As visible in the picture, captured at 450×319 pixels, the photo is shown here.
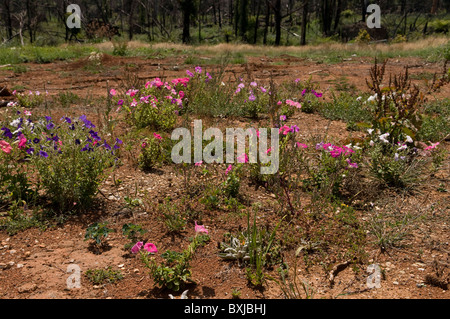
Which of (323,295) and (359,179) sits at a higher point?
(359,179)

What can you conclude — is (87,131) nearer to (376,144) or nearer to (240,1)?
(376,144)

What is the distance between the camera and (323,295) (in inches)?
79.7

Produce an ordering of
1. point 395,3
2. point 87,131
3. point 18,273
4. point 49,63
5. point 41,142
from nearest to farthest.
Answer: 1. point 18,273
2. point 41,142
3. point 87,131
4. point 49,63
5. point 395,3

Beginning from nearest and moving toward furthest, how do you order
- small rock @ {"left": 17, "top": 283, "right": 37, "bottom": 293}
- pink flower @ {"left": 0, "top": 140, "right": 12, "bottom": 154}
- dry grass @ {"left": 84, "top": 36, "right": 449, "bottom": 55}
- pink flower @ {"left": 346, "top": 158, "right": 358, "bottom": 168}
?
small rock @ {"left": 17, "top": 283, "right": 37, "bottom": 293} < pink flower @ {"left": 0, "top": 140, "right": 12, "bottom": 154} < pink flower @ {"left": 346, "top": 158, "right": 358, "bottom": 168} < dry grass @ {"left": 84, "top": 36, "right": 449, "bottom": 55}

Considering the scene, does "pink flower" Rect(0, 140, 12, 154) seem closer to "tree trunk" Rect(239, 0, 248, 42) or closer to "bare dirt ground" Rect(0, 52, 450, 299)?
"bare dirt ground" Rect(0, 52, 450, 299)

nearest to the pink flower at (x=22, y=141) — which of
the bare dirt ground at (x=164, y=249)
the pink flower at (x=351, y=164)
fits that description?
the bare dirt ground at (x=164, y=249)

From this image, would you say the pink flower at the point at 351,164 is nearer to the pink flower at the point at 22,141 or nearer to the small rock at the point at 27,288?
the small rock at the point at 27,288

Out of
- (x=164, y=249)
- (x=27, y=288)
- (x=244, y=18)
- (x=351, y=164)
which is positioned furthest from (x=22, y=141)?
(x=244, y=18)

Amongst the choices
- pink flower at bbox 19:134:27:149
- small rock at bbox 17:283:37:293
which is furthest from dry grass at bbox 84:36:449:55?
small rock at bbox 17:283:37:293

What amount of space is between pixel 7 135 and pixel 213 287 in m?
1.93

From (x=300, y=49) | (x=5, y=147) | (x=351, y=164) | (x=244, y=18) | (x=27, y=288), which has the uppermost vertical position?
(x=244, y=18)

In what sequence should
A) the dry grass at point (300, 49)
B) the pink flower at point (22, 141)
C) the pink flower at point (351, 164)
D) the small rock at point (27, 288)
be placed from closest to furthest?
the small rock at point (27, 288) → the pink flower at point (22, 141) → the pink flower at point (351, 164) → the dry grass at point (300, 49)

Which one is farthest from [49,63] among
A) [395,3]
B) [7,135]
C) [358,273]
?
[395,3]

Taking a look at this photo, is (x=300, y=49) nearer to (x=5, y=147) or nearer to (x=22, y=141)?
(x=22, y=141)
